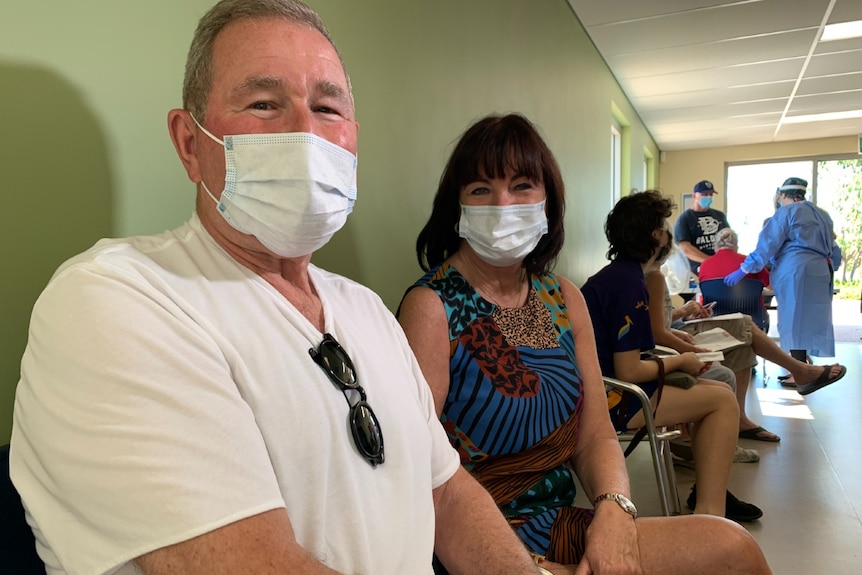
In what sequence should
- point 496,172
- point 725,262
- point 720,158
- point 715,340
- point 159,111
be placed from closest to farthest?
1. point 159,111
2. point 496,172
3. point 715,340
4. point 725,262
5. point 720,158

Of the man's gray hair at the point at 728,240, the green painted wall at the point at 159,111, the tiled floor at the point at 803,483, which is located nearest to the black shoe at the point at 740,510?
the tiled floor at the point at 803,483

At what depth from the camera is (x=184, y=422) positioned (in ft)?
1.94

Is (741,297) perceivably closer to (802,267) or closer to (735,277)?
(735,277)

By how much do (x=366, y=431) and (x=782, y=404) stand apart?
4.24 m

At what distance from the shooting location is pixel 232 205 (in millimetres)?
789

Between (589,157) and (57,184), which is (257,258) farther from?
(589,157)

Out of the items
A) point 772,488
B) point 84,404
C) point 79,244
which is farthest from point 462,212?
point 772,488

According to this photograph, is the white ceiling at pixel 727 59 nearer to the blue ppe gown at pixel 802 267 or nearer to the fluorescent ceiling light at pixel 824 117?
the fluorescent ceiling light at pixel 824 117

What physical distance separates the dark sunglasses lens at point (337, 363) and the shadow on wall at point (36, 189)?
0.39 metres

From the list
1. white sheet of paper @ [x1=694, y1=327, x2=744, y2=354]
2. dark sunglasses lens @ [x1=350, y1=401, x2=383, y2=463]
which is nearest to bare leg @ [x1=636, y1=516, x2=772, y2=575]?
dark sunglasses lens @ [x1=350, y1=401, x2=383, y2=463]

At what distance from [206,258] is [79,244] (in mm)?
213

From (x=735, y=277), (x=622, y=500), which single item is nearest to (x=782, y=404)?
(x=735, y=277)

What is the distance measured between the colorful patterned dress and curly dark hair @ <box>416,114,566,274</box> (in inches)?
7.8

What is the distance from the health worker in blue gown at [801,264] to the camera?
15.6 feet
